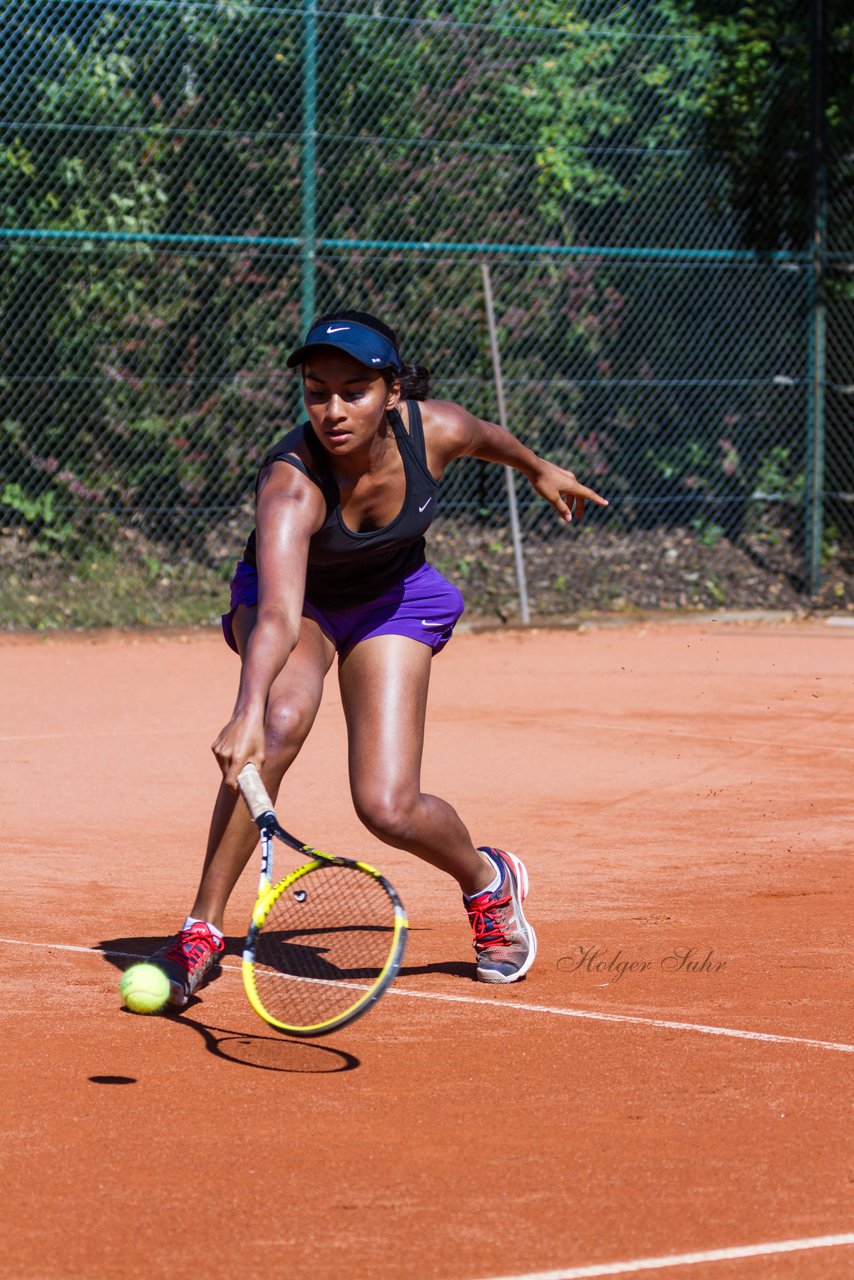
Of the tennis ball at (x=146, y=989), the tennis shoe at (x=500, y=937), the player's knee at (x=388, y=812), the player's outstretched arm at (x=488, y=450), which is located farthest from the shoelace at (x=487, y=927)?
the player's outstretched arm at (x=488, y=450)

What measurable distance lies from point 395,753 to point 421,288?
1024 centimetres

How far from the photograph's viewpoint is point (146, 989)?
4586mm

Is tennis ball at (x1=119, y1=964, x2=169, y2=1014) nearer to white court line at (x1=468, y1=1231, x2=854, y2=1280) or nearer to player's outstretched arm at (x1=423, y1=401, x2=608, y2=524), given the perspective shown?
player's outstretched arm at (x1=423, y1=401, x2=608, y2=524)

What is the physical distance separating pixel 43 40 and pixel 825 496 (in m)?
7.00

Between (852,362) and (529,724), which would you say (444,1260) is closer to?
(529,724)

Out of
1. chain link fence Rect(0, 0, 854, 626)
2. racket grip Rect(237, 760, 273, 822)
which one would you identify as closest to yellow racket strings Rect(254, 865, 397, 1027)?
racket grip Rect(237, 760, 273, 822)

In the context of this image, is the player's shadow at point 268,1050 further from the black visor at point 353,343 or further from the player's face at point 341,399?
the black visor at point 353,343

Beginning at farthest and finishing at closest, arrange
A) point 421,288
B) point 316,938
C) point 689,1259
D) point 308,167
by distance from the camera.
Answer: point 421,288, point 308,167, point 316,938, point 689,1259

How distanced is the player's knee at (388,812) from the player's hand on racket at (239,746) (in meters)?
0.64

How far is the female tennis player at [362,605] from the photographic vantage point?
4.61 meters

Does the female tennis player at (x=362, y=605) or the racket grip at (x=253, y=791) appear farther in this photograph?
the female tennis player at (x=362, y=605)

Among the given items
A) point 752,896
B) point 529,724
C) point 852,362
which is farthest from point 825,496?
point 752,896

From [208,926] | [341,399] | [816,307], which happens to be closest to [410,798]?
[208,926]

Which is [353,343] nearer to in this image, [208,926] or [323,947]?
[208,926]
